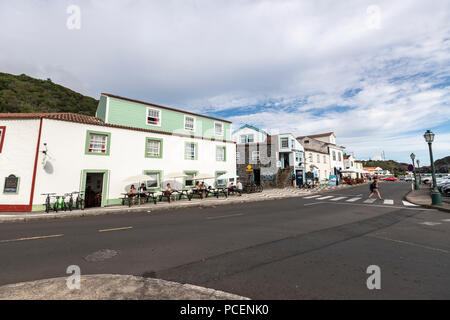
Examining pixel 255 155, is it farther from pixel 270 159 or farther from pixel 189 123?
pixel 189 123

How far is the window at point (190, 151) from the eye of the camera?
1919 cm

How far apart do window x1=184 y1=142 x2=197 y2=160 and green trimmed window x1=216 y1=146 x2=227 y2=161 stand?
9.56 ft

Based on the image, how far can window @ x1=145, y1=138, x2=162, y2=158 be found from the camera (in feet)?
55.6

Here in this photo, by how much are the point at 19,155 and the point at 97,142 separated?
14.3 feet

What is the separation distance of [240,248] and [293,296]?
243 cm

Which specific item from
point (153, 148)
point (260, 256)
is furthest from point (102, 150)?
point (260, 256)

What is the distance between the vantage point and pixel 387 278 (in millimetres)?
3623

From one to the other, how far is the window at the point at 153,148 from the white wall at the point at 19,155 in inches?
279

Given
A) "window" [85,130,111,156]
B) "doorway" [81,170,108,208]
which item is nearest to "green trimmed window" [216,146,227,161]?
"window" [85,130,111,156]

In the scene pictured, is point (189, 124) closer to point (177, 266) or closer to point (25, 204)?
point (25, 204)

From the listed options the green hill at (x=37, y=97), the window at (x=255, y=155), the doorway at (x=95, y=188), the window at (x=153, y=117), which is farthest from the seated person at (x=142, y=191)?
the green hill at (x=37, y=97)

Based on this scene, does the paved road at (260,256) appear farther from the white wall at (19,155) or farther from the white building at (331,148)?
the white building at (331,148)
